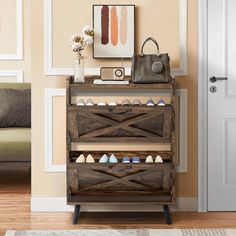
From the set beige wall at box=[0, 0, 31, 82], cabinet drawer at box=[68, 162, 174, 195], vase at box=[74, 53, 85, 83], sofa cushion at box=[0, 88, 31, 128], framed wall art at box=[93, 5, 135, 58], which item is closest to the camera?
cabinet drawer at box=[68, 162, 174, 195]

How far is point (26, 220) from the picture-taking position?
4277 mm

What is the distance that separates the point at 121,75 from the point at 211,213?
3.78 feet

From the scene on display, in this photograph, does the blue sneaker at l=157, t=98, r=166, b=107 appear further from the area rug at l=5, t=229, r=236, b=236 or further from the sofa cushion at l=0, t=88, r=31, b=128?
the sofa cushion at l=0, t=88, r=31, b=128

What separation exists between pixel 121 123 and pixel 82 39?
64cm

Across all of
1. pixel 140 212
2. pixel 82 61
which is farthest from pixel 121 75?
pixel 140 212

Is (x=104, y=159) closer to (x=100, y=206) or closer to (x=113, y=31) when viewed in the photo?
(x=100, y=206)

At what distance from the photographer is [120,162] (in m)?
4.16

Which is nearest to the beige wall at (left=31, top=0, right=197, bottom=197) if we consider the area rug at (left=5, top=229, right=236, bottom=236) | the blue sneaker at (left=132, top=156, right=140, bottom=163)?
the blue sneaker at (left=132, top=156, right=140, bottom=163)

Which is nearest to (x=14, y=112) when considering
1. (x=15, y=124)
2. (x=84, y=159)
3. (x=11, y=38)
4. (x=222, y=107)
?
(x=15, y=124)

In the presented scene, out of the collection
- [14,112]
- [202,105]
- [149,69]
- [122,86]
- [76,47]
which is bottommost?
[14,112]

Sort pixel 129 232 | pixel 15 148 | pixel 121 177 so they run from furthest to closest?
pixel 15 148 → pixel 121 177 → pixel 129 232

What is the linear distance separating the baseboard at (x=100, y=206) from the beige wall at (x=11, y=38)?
6.72ft

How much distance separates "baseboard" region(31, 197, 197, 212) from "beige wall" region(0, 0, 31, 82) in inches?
80.7

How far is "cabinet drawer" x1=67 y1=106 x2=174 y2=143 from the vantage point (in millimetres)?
4152
